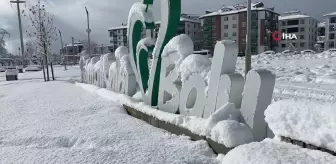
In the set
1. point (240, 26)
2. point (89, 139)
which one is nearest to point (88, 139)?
point (89, 139)

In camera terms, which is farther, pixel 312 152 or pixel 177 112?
pixel 177 112

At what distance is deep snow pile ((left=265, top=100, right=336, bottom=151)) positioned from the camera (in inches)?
109

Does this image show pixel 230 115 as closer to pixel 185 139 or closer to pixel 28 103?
pixel 185 139

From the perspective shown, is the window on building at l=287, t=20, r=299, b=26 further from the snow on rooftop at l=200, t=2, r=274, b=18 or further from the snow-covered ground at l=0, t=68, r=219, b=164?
the snow-covered ground at l=0, t=68, r=219, b=164

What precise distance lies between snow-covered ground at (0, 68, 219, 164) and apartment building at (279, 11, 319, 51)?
65.1 meters

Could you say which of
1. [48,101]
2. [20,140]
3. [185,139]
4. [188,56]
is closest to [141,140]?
[185,139]

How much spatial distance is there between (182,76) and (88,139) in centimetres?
198

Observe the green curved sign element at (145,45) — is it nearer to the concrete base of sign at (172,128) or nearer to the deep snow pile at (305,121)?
the concrete base of sign at (172,128)

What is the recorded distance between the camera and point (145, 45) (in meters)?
7.07

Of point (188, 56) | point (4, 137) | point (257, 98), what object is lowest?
point (4, 137)

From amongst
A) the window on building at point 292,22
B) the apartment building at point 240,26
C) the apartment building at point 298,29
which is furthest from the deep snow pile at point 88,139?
the window on building at point 292,22

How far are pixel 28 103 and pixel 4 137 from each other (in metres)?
4.14

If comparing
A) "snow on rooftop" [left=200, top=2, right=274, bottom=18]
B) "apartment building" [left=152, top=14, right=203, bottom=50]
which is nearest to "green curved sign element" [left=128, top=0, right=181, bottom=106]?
"snow on rooftop" [left=200, top=2, right=274, bottom=18]

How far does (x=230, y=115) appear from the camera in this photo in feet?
13.8
